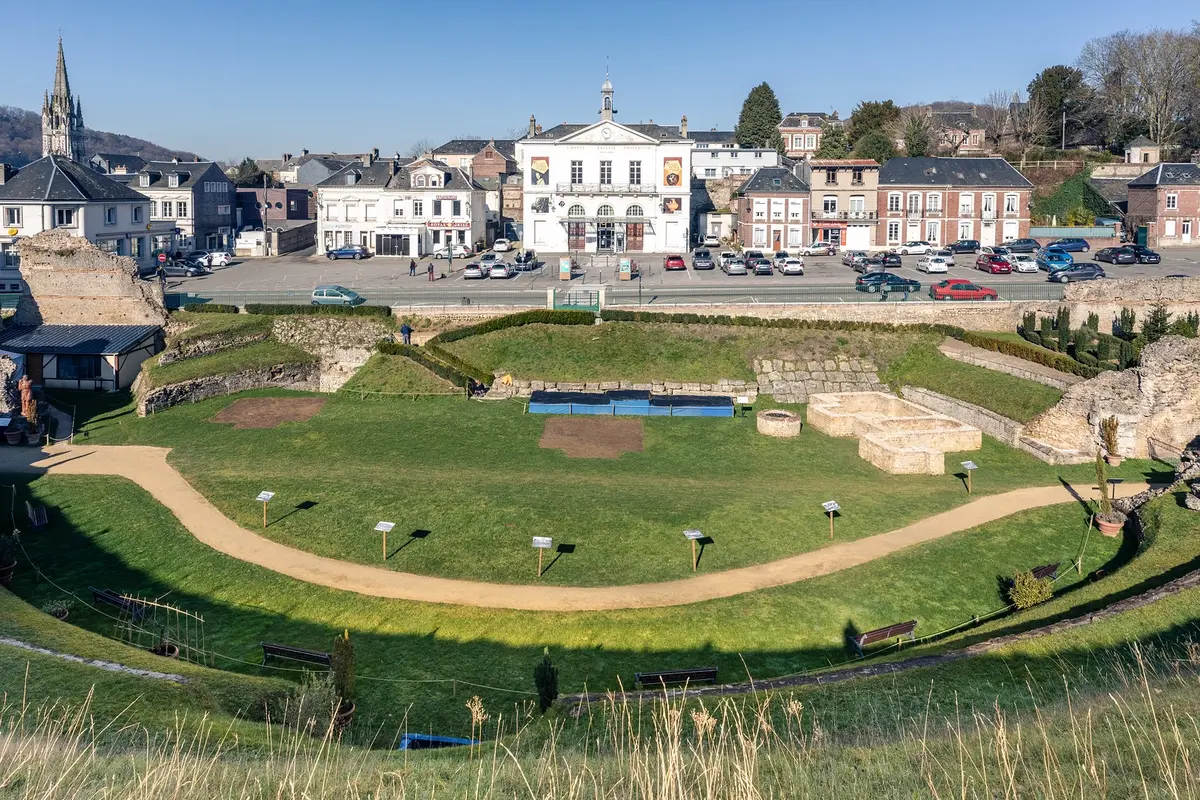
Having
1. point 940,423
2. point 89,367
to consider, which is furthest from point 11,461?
point 940,423

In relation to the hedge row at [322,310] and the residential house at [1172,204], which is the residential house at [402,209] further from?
the residential house at [1172,204]

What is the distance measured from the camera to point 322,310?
4584 centimetres

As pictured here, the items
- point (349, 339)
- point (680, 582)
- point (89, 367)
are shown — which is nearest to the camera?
point (680, 582)

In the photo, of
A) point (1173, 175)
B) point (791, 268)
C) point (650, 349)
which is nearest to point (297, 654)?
point (650, 349)

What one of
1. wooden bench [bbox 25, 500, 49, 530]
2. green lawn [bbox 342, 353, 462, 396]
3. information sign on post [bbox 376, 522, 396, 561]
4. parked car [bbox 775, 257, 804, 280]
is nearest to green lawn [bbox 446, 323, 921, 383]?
green lawn [bbox 342, 353, 462, 396]

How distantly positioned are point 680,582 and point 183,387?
77.8ft

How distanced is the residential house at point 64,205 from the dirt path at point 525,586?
31369 mm

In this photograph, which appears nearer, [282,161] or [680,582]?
[680,582]

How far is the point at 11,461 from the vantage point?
31.8m

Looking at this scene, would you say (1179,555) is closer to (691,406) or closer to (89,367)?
(691,406)

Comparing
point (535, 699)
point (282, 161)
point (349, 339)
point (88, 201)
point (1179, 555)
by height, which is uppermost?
point (282, 161)

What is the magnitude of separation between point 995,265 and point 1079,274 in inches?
183

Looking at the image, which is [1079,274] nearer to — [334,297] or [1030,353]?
[1030,353]

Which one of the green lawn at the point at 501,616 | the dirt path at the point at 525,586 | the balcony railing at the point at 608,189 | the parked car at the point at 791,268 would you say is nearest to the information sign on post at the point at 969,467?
the dirt path at the point at 525,586
